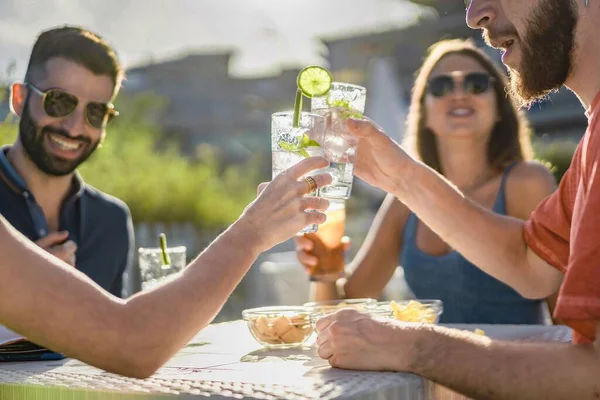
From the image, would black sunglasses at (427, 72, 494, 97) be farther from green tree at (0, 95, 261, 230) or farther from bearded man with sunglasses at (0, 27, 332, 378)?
green tree at (0, 95, 261, 230)

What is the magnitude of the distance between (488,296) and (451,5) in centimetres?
2546

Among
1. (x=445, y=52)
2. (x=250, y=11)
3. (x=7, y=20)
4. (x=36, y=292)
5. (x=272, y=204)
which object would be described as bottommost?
(x=36, y=292)

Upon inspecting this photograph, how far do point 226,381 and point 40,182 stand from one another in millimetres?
2416

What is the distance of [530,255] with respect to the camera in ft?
8.11

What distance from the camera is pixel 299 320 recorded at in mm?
2107

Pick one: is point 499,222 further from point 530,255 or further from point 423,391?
point 423,391

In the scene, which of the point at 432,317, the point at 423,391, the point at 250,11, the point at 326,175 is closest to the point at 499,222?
the point at 432,317

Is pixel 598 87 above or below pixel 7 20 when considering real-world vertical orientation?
below

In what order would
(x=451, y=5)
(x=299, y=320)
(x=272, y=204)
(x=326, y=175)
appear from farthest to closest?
(x=451, y=5) → (x=299, y=320) → (x=326, y=175) → (x=272, y=204)

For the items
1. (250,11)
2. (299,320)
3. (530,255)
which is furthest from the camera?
(250,11)

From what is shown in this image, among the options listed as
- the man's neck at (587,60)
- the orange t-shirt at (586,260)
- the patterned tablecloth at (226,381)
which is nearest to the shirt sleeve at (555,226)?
the man's neck at (587,60)

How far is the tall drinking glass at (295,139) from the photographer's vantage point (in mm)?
2049

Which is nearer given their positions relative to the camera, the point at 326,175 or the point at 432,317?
the point at 326,175

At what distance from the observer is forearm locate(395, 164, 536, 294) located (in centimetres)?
250
